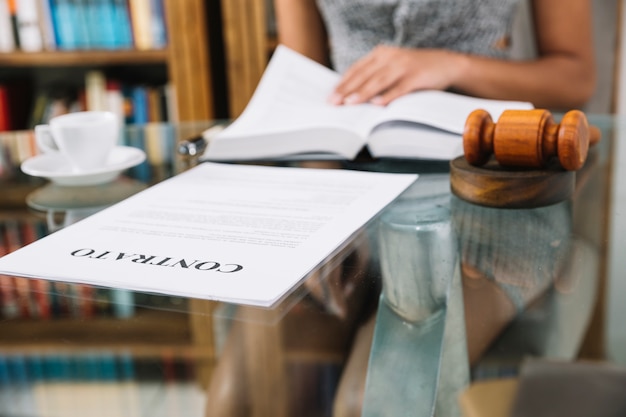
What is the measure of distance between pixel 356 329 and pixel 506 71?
0.79 m

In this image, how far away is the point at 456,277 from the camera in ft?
1.43

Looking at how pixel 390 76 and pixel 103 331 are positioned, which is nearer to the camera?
pixel 103 331

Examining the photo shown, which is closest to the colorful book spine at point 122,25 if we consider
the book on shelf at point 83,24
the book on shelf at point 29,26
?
the book on shelf at point 83,24

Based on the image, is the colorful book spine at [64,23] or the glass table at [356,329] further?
the colorful book spine at [64,23]

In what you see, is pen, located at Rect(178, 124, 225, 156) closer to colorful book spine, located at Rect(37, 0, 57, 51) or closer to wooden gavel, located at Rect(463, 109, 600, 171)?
wooden gavel, located at Rect(463, 109, 600, 171)

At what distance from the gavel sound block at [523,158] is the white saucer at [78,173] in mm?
372

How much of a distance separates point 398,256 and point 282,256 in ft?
0.27

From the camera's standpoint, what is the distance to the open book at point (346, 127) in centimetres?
73

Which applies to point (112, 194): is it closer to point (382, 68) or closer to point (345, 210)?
point (345, 210)

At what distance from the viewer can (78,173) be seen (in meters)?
0.71

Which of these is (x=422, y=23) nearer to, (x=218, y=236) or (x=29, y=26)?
(x=218, y=236)

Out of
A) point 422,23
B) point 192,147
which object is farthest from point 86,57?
point 192,147

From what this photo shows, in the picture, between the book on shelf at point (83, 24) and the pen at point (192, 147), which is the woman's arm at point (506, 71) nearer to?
the pen at point (192, 147)

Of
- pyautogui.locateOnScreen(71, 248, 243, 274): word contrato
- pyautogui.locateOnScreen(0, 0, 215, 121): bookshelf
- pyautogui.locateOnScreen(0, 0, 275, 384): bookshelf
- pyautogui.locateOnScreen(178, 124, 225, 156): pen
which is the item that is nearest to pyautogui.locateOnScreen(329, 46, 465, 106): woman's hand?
pyautogui.locateOnScreen(178, 124, 225, 156): pen
